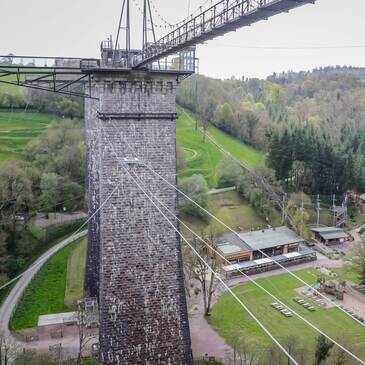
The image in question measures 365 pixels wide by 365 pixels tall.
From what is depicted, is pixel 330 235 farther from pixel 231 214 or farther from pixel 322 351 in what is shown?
pixel 322 351

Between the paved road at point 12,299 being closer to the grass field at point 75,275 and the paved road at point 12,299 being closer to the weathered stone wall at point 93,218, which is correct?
the grass field at point 75,275

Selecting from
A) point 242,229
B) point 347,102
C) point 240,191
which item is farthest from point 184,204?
point 347,102

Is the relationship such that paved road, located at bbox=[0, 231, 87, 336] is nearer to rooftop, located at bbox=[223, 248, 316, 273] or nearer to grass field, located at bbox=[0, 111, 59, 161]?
rooftop, located at bbox=[223, 248, 316, 273]

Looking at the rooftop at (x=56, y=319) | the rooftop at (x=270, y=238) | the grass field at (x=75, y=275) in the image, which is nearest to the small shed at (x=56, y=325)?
the rooftop at (x=56, y=319)

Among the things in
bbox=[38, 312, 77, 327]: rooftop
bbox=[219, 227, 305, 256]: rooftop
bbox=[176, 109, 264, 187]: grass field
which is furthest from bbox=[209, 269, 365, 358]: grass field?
bbox=[176, 109, 264, 187]: grass field

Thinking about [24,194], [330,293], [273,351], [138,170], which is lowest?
[330,293]

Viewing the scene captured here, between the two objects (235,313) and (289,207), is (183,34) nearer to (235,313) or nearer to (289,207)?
(235,313)
